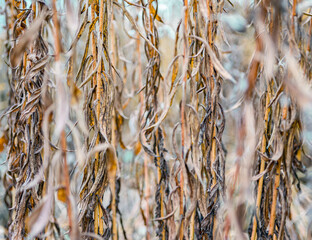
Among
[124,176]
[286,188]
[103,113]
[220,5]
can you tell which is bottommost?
[124,176]

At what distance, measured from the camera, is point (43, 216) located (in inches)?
12.0

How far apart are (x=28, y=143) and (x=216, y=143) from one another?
0.92ft

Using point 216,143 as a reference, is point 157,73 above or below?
above

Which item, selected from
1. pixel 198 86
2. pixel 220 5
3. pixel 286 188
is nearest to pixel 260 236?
pixel 286 188

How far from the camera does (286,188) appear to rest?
53 centimetres

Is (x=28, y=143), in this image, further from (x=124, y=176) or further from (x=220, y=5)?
(x=124, y=176)

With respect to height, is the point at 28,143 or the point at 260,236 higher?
the point at 28,143

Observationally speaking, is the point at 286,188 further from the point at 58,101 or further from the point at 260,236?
the point at 58,101

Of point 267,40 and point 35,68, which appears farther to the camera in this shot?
point 35,68

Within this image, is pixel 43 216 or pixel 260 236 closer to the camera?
pixel 43 216

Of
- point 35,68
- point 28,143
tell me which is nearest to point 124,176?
point 28,143

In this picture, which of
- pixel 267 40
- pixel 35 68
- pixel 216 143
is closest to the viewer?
pixel 267 40

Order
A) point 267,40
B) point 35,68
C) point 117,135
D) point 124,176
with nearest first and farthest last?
1. point 267,40
2. point 35,68
3. point 117,135
4. point 124,176

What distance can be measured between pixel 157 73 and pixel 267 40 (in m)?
0.32
